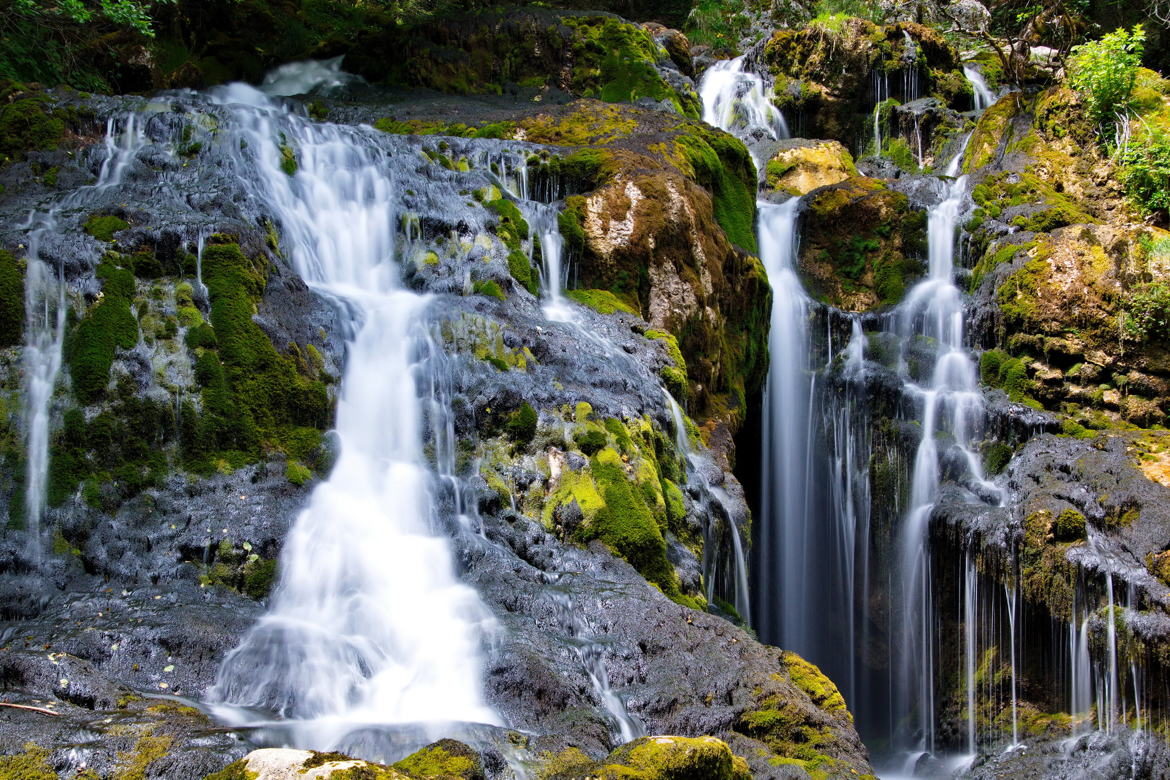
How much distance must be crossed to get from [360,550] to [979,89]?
22.4 m

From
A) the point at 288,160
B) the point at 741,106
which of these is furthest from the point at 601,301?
the point at 741,106

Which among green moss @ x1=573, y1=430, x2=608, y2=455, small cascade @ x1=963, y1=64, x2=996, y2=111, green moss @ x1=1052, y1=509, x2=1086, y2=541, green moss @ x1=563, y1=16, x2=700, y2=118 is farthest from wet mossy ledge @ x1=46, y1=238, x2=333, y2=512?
small cascade @ x1=963, y1=64, x2=996, y2=111

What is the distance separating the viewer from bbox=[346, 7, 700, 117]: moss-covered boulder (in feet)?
63.4

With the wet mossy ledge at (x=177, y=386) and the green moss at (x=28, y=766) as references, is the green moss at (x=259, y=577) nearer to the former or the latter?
the wet mossy ledge at (x=177, y=386)

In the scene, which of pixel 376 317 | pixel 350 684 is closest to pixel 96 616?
pixel 350 684

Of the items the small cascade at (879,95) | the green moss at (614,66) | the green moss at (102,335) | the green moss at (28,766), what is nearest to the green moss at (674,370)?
the green moss at (102,335)

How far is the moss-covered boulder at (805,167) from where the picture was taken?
64.7 ft

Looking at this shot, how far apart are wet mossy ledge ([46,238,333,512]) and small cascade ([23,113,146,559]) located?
0.10 metres

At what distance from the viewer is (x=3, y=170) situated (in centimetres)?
1102

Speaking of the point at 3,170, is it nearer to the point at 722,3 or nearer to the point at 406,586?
the point at 406,586

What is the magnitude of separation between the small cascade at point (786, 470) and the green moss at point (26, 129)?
1127 cm

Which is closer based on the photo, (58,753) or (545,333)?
(58,753)

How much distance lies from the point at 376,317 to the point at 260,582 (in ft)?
12.4

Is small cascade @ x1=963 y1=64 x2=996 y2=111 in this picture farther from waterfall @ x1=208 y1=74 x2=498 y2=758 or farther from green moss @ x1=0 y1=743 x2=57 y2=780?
green moss @ x1=0 y1=743 x2=57 y2=780
